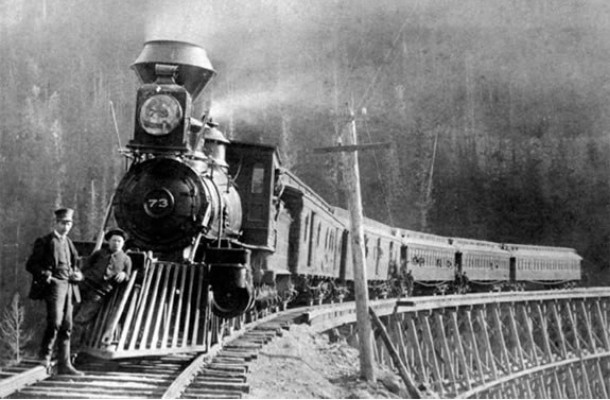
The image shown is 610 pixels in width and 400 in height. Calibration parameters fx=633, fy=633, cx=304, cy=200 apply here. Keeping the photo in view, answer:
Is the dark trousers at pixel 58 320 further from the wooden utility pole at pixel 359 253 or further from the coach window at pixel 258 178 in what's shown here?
the coach window at pixel 258 178

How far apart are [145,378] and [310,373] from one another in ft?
7.53

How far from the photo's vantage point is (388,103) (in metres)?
32.0

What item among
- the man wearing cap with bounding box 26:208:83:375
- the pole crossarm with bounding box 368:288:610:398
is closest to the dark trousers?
the man wearing cap with bounding box 26:208:83:375

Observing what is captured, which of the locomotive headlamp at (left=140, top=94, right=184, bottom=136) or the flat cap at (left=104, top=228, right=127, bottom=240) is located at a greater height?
the locomotive headlamp at (left=140, top=94, right=184, bottom=136)

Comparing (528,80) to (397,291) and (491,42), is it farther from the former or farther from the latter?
(397,291)

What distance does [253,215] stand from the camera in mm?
8031

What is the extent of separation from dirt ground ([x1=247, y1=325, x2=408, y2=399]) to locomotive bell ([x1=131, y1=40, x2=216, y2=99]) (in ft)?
9.80

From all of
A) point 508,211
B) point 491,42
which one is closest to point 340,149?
point 491,42

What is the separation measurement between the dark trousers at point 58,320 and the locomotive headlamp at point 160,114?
6.38 ft

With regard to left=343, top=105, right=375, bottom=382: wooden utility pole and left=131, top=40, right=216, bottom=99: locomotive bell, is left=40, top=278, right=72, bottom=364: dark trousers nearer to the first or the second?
left=131, top=40, right=216, bottom=99: locomotive bell

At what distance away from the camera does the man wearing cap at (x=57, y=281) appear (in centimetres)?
453

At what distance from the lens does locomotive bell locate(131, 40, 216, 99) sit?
21.2 ft

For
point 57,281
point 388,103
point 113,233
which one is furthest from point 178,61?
point 388,103

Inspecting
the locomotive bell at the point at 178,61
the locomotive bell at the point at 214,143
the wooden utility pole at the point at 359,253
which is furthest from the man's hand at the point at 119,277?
the wooden utility pole at the point at 359,253
